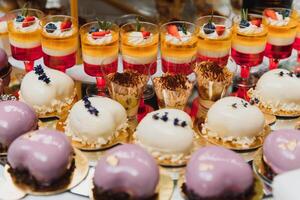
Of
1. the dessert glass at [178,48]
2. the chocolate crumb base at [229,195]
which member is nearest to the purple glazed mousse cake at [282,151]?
the chocolate crumb base at [229,195]

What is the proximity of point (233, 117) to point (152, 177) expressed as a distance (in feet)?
1.61

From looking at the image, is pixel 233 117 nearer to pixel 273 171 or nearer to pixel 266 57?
pixel 273 171

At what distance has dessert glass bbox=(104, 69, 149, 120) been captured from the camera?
7.68 ft

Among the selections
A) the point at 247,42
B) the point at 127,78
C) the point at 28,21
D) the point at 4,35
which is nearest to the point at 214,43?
the point at 247,42

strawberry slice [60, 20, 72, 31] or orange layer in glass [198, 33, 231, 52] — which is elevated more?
strawberry slice [60, 20, 72, 31]

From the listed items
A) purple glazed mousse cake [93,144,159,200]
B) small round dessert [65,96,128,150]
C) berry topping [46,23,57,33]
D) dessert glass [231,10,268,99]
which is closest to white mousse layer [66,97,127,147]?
small round dessert [65,96,128,150]

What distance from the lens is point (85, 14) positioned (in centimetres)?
365

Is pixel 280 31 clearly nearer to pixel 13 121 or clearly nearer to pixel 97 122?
pixel 97 122

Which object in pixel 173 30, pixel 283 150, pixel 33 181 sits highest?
pixel 173 30

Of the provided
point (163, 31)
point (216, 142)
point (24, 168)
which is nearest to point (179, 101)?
point (216, 142)

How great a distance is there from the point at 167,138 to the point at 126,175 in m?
0.28

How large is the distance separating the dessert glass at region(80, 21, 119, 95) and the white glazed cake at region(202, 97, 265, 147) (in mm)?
573

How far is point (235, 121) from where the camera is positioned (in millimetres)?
2207

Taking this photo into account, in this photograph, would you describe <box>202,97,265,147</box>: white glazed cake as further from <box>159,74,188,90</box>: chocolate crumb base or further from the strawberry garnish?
the strawberry garnish
